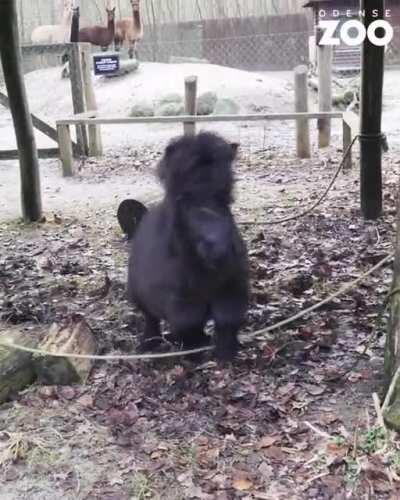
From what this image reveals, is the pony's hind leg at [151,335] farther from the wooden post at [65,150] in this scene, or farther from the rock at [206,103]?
the rock at [206,103]

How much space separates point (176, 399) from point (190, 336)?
367 mm

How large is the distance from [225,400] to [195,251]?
816mm

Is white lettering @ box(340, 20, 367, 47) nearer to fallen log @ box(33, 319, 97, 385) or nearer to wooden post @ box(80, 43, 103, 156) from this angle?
fallen log @ box(33, 319, 97, 385)

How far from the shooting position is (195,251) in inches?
129

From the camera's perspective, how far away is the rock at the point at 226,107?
15414 mm

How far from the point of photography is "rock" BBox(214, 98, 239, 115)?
1541 cm

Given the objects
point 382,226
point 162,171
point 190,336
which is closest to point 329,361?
point 190,336

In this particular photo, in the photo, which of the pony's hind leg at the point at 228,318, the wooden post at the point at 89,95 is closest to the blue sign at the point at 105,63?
the wooden post at the point at 89,95

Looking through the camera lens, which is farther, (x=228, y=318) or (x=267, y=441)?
(x=228, y=318)

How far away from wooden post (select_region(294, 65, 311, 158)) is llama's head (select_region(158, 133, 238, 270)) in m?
7.74

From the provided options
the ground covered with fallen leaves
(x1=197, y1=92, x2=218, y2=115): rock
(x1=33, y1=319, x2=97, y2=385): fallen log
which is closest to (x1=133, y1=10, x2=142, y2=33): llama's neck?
(x1=197, y1=92, x2=218, y2=115): rock

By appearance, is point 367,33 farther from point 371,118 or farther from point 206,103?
point 206,103

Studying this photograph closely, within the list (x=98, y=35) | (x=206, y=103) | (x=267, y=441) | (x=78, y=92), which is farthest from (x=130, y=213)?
(x=98, y=35)

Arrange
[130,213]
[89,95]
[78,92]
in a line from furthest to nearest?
[89,95] < [78,92] < [130,213]
